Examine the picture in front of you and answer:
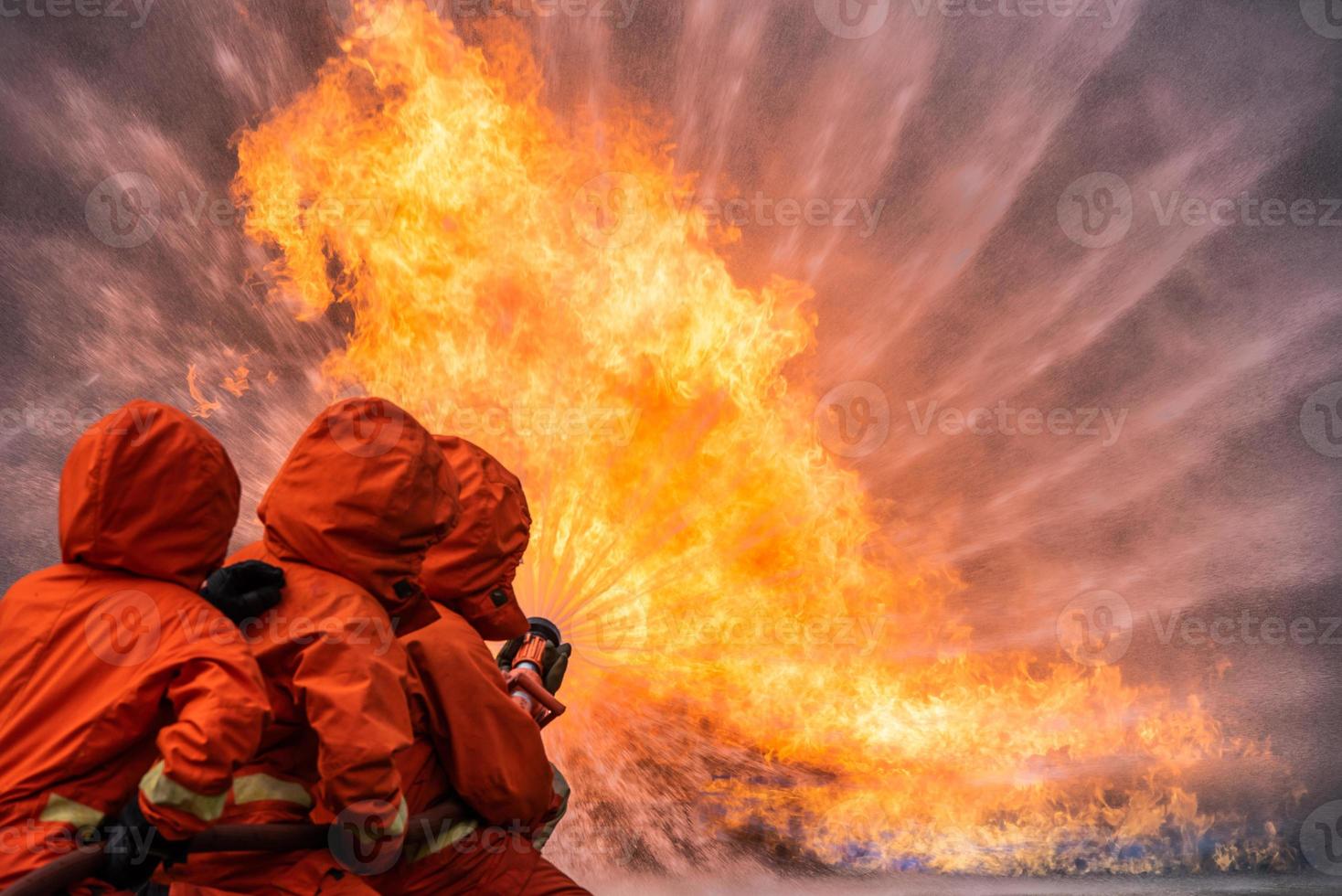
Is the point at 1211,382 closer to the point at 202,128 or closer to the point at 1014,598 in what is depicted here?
the point at 1014,598

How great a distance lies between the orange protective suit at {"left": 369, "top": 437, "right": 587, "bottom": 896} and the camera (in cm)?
375

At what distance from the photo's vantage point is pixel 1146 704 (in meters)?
9.52

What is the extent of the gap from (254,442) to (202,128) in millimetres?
2491

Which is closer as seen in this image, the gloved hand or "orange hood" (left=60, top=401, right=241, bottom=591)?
the gloved hand

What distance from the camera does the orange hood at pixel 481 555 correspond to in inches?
171

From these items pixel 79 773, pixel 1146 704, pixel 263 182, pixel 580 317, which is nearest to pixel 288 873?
pixel 79 773
